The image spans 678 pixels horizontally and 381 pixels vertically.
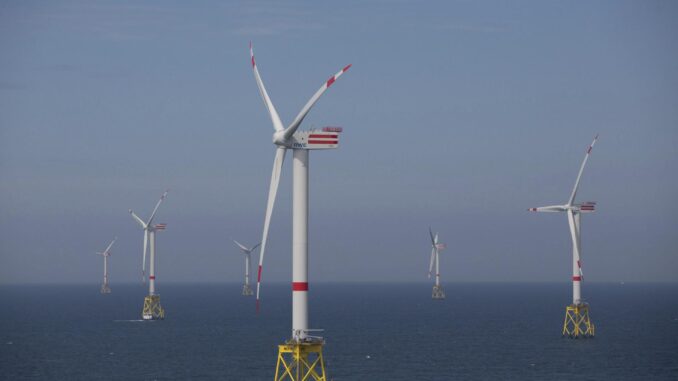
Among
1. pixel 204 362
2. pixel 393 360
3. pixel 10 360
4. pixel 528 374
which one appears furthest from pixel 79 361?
pixel 528 374

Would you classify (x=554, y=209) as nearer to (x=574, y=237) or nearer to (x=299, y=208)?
(x=574, y=237)

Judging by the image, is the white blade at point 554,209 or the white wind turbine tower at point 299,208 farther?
the white blade at point 554,209

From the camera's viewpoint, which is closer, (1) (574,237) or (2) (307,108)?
(2) (307,108)

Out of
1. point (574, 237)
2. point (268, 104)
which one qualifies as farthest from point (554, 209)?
point (268, 104)

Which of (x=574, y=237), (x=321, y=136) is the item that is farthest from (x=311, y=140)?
(x=574, y=237)

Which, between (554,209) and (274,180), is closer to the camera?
(274,180)

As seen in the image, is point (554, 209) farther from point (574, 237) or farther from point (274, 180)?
point (274, 180)

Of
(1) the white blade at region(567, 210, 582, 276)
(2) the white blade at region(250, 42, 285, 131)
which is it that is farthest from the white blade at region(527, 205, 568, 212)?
(2) the white blade at region(250, 42, 285, 131)

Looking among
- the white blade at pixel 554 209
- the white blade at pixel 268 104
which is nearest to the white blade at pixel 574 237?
the white blade at pixel 554 209

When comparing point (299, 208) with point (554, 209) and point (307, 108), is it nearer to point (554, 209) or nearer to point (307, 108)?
point (307, 108)

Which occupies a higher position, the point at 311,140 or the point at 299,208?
the point at 311,140

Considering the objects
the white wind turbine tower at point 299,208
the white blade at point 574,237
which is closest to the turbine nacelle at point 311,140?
the white wind turbine tower at point 299,208

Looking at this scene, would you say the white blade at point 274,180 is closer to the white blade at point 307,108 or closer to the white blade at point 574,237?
the white blade at point 307,108

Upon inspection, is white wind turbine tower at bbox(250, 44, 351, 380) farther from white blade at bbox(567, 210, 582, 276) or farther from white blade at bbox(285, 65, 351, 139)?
white blade at bbox(567, 210, 582, 276)
